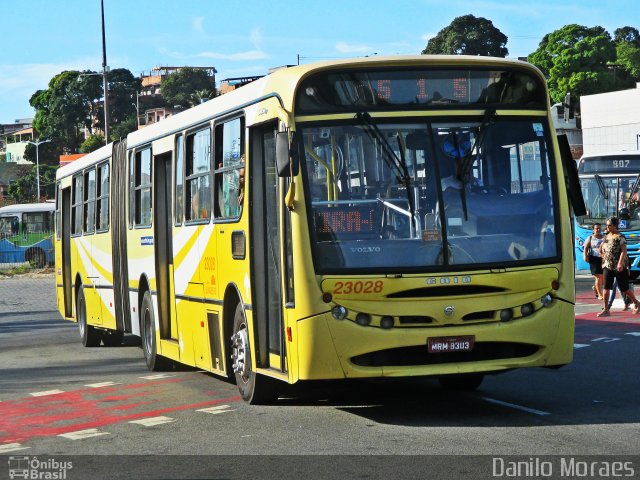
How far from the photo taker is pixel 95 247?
65.1 feet

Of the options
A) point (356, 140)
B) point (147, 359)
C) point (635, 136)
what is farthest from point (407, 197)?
point (635, 136)

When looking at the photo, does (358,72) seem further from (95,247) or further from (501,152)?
Result: (95,247)

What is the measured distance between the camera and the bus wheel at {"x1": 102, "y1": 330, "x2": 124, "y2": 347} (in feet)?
69.1

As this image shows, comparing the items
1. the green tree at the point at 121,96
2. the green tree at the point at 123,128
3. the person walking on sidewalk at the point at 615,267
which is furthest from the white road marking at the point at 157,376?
the green tree at the point at 121,96

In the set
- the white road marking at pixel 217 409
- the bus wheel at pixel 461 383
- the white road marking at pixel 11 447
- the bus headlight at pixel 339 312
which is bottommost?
the white road marking at pixel 11 447

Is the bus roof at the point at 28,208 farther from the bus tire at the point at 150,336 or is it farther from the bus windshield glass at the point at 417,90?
the bus windshield glass at the point at 417,90

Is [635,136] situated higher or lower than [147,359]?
higher

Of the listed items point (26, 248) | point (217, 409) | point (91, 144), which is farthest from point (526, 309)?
point (91, 144)

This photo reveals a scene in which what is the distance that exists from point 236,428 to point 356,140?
8.53ft

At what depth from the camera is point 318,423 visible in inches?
428

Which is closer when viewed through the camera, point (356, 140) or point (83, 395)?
point (356, 140)

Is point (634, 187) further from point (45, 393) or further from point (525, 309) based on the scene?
point (525, 309)

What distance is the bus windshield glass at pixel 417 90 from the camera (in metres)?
10.8

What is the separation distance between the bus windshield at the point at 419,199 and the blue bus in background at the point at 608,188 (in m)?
21.5
